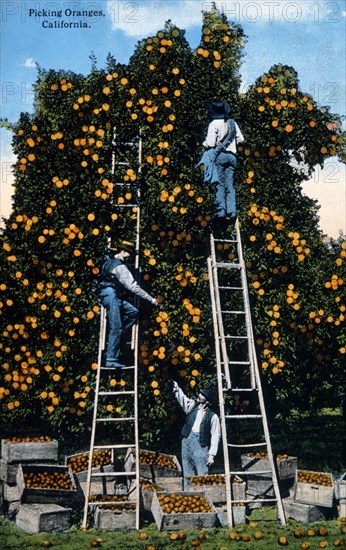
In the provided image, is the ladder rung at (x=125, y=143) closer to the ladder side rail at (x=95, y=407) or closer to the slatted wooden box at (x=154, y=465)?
the ladder side rail at (x=95, y=407)

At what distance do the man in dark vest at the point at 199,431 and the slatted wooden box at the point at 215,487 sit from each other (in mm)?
616

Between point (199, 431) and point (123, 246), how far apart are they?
344 centimetres

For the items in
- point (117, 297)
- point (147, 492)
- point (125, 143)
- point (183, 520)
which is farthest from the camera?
point (125, 143)

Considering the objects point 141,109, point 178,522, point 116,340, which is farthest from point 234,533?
point 141,109

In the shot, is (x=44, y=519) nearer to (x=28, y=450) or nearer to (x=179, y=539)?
(x=28, y=450)

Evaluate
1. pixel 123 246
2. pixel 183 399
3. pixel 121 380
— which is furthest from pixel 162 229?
pixel 183 399

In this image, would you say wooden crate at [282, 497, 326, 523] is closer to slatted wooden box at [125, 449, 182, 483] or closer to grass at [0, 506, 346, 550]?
grass at [0, 506, 346, 550]

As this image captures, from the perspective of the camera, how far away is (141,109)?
1056 cm

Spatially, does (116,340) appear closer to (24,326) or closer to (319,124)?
(24,326)

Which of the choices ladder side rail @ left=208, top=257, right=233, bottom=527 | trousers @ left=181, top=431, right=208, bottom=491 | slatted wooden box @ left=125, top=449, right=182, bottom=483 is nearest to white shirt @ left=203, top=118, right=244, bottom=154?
ladder side rail @ left=208, top=257, right=233, bottom=527

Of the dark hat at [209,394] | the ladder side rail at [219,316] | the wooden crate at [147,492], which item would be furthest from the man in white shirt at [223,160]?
the wooden crate at [147,492]

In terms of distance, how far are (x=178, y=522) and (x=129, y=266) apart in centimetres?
415

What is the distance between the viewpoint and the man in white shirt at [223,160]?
10.4 metres

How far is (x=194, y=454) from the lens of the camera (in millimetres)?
10492
